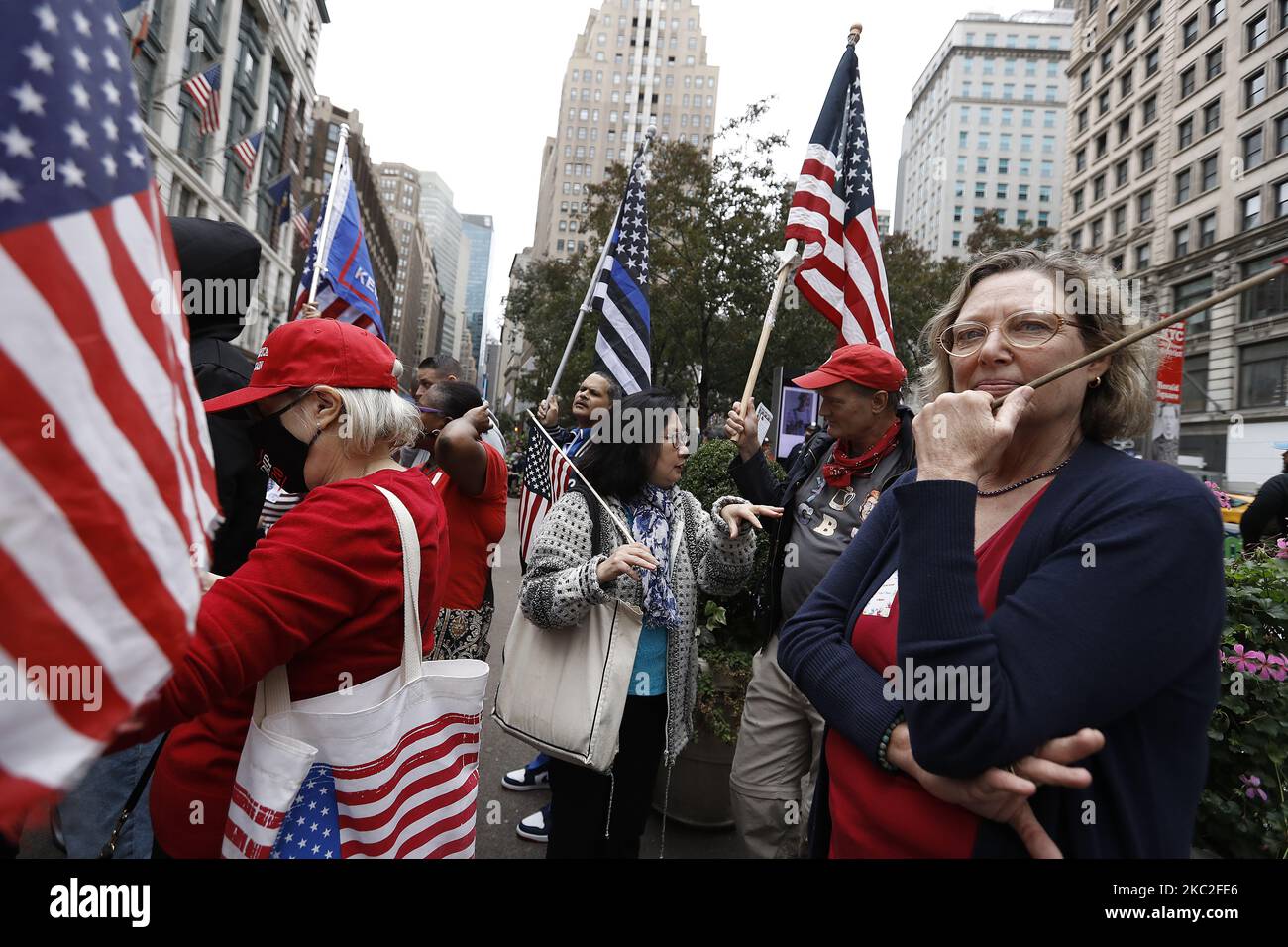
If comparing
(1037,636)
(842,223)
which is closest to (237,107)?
(842,223)

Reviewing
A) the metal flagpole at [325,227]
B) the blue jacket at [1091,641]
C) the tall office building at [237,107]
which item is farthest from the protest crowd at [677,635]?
the tall office building at [237,107]

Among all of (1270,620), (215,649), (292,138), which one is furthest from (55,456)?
(292,138)

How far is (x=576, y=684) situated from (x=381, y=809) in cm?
108

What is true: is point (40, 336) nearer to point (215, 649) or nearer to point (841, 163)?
point (215, 649)

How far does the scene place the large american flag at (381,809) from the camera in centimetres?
155

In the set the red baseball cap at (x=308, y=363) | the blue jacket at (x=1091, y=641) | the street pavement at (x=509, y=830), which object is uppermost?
the red baseball cap at (x=308, y=363)

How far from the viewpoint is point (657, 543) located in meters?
2.98

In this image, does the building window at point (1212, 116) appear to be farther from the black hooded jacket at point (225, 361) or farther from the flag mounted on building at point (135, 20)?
the black hooded jacket at point (225, 361)

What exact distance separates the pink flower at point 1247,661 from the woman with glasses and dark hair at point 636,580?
1817mm

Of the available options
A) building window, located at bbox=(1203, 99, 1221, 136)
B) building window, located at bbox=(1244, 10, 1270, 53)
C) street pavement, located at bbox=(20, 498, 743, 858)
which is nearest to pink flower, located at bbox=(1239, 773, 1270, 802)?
street pavement, located at bbox=(20, 498, 743, 858)

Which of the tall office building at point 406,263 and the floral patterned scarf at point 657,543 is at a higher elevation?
the tall office building at point 406,263

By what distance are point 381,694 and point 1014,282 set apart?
178 cm

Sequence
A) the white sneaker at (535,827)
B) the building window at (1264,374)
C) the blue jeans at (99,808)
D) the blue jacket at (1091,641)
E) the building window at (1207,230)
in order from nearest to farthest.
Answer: the blue jacket at (1091,641) < the blue jeans at (99,808) < the white sneaker at (535,827) < the building window at (1264,374) < the building window at (1207,230)

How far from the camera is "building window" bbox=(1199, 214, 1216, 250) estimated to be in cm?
3297
